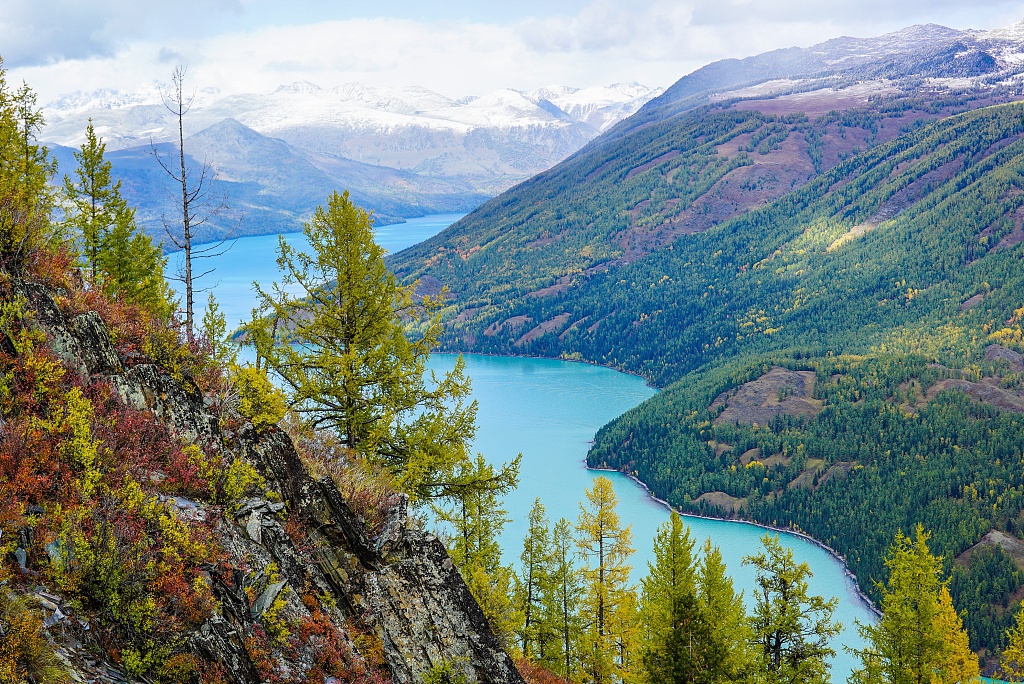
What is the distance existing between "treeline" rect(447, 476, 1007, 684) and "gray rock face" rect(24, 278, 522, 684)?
9.17 meters

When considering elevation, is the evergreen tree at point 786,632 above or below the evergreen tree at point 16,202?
below

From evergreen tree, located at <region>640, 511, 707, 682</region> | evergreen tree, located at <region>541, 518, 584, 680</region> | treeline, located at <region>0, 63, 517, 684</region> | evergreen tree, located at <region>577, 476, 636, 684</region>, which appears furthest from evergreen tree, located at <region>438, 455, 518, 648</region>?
treeline, located at <region>0, 63, 517, 684</region>

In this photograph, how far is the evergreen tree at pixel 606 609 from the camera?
1356 inches

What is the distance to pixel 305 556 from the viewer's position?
15.0 meters

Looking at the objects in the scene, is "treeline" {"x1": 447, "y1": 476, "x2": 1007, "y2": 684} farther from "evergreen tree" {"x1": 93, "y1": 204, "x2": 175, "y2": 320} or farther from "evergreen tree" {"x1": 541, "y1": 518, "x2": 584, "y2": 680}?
"evergreen tree" {"x1": 93, "y1": 204, "x2": 175, "y2": 320}

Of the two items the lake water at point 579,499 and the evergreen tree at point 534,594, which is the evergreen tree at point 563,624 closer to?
the evergreen tree at point 534,594

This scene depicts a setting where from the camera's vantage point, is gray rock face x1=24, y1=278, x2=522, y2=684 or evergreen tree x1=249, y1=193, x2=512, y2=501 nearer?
gray rock face x1=24, y1=278, x2=522, y2=684

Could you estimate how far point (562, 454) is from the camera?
16050 cm

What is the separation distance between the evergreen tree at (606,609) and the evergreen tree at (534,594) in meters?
2.09

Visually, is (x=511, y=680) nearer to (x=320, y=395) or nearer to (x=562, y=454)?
(x=320, y=395)

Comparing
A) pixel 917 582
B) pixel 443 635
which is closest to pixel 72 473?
pixel 443 635

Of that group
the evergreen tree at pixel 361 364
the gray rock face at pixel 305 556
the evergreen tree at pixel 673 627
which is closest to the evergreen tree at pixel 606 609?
the evergreen tree at pixel 673 627

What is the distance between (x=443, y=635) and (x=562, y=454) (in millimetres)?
145714

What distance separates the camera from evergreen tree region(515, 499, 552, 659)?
3525cm
